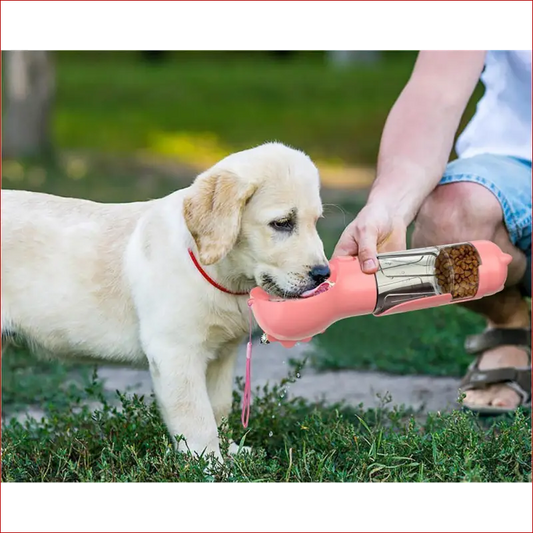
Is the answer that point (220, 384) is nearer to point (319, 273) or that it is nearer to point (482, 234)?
point (319, 273)

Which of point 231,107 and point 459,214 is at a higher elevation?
point 231,107

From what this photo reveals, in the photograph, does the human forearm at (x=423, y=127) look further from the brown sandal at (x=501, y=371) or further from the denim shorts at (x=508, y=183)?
the brown sandal at (x=501, y=371)

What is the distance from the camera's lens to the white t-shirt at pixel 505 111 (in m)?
3.67

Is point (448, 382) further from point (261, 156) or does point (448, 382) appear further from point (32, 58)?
point (32, 58)

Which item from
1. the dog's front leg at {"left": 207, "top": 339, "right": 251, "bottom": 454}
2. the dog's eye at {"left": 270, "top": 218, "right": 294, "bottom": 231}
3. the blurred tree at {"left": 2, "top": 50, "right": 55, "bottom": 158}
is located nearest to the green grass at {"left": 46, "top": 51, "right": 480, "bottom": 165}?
the blurred tree at {"left": 2, "top": 50, "right": 55, "bottom": 158}

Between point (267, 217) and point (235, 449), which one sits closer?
point (267, 217)

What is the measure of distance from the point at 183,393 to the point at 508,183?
4.82 ft

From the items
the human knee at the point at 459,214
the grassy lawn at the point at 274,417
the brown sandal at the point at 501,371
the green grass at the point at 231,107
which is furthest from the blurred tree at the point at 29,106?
the human knee at the point at 459,214

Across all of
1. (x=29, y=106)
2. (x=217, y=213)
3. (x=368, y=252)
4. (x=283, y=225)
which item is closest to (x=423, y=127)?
(x=368, y=252)

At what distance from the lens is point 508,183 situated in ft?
11.3

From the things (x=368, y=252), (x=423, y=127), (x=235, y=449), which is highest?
(x=423, y=127)

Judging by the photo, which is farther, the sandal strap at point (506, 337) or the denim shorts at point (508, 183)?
the sandal strap at point (506, 337)

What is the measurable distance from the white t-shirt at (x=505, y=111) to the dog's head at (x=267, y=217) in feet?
4.21

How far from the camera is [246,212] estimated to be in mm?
2697
